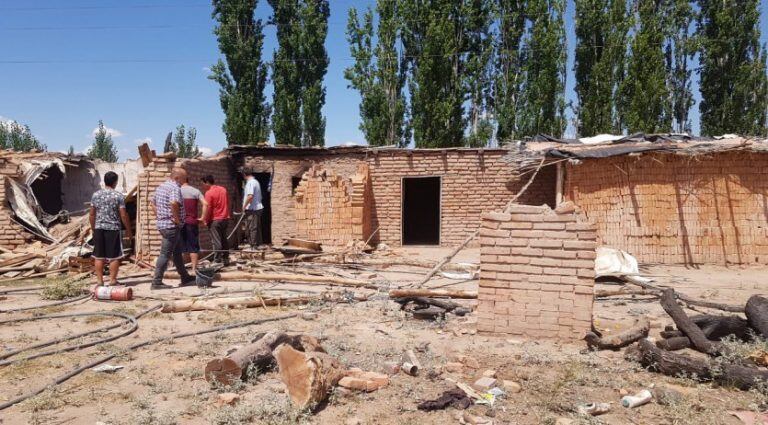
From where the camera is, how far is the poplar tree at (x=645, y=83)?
16.9m

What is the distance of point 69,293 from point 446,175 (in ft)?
28.5

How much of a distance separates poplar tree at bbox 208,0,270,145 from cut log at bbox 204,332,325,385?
15.7 m

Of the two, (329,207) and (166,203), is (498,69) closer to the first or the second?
(329,207)

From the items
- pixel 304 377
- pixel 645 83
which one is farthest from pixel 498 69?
pixel 304 377

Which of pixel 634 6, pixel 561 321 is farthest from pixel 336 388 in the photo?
pixel 634 6

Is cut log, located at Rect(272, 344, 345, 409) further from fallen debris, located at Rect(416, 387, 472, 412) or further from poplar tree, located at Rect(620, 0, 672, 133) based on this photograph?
poplar tree, located at Rect(620, 0, 672, 133)

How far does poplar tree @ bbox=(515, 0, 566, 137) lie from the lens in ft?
57.3

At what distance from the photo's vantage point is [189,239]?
766cm

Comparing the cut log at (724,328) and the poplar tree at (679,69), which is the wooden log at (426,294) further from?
the poplar tree at (679,69)

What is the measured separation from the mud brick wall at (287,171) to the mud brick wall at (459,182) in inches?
28.7

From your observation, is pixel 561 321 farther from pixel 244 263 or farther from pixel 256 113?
pixel 256 113

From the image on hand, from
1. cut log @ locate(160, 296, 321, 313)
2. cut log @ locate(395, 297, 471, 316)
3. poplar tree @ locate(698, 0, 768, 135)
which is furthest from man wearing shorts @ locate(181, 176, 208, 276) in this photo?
poplar tree @ locate(698, 0, 768, 135)

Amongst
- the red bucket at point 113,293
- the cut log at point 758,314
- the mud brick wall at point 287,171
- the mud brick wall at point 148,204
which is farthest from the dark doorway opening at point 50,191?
the cut log at point 758,314

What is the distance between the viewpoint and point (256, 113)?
63.2 feet
